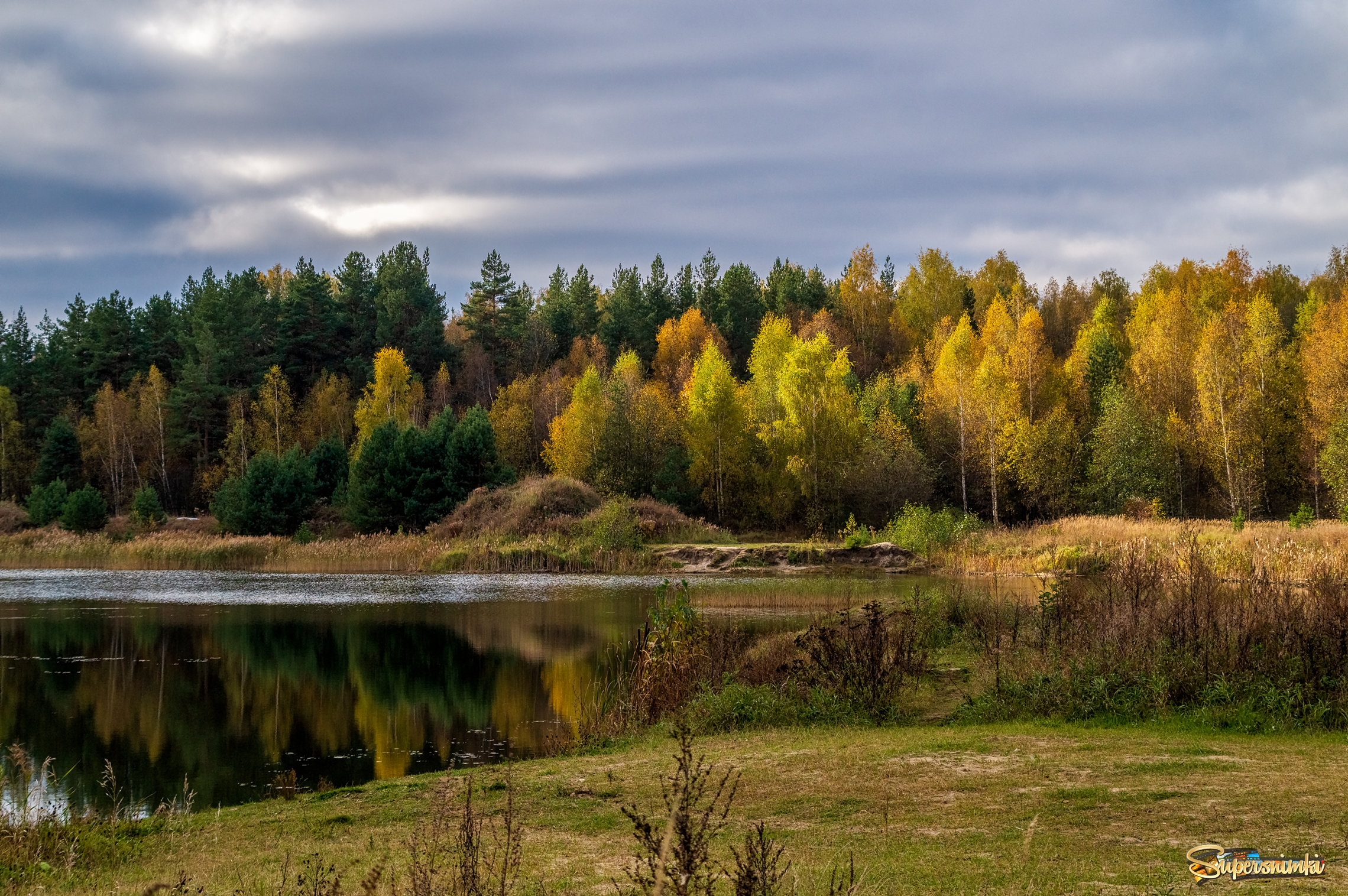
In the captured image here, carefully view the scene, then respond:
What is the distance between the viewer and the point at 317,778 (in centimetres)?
1270

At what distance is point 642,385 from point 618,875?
66198 millimetres

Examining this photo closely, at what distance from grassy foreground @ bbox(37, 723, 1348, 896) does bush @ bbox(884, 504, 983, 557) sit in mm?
30024

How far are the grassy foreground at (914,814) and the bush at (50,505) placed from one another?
60.3 meters

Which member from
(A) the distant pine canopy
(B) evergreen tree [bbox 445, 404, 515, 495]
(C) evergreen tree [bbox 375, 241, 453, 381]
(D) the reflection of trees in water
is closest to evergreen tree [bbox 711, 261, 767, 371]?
(A) the distant pine canopy

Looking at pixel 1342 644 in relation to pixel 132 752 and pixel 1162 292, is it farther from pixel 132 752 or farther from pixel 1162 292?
pixel 1162 292

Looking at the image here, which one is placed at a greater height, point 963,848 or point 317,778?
point 963,848

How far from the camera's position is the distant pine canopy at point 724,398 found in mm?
53656

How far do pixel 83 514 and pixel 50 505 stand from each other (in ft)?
19.4

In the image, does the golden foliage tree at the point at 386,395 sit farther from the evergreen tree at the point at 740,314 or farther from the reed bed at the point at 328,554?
the evergreen tree at the point at 740,314

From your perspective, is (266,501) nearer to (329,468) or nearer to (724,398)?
(329,468)

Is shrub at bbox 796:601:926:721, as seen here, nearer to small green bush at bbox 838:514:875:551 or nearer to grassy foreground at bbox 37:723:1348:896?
grassy foreground at bbox 37:723:1348:896

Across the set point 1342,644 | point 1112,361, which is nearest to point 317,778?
point 1342,644

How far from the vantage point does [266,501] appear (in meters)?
55.5

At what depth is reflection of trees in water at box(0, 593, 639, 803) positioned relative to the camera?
14.1 m
